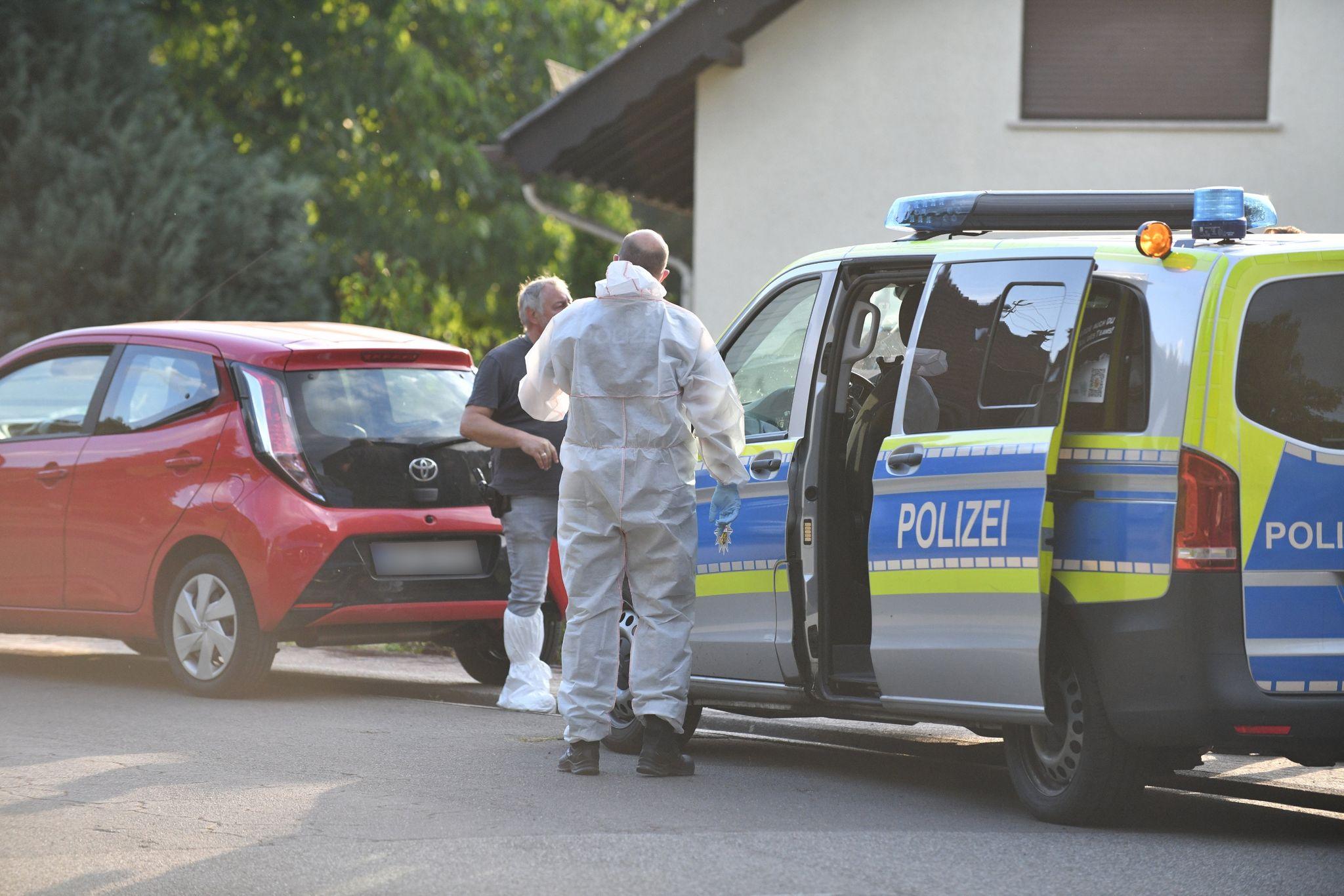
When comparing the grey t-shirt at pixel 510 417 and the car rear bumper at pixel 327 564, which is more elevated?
the grey t-shirt at pixel 510 417

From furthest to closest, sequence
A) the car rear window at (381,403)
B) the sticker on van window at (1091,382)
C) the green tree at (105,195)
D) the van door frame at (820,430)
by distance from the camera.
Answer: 1. the green tree at (105,195)
2. the car rear window at (381,403)
3. the van door frame at (820,430)
4. the sticker on van window at (1091,382)

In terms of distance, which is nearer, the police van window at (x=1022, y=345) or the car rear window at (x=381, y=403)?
the police van window at (x=1022, y=345)

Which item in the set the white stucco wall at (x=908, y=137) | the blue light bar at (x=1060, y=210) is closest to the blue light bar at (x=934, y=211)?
the blue light bar at (x=1060, y=210)

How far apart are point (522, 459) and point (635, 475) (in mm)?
1929

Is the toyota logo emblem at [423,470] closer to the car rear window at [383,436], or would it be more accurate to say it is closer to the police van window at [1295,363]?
the car rear window at [383,436]

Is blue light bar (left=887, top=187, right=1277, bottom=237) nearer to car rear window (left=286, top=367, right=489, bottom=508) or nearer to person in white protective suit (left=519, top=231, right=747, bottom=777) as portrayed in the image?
person in white protective suit (left=519, top=231, right=747, bottom=777)

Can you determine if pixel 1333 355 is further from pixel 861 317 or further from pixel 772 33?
pixel 772 33

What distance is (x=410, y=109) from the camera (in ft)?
95.7

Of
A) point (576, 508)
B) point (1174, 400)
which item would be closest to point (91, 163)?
point (576, 508)

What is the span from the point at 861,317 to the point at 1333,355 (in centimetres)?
184

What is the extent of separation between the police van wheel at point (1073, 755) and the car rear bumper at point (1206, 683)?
0.20 m

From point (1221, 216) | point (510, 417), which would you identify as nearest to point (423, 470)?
point (510, 417)

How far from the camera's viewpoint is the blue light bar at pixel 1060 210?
6.63 m

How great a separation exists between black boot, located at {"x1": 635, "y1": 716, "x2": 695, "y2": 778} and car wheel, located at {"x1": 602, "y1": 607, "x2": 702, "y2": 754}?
1.77 ft
